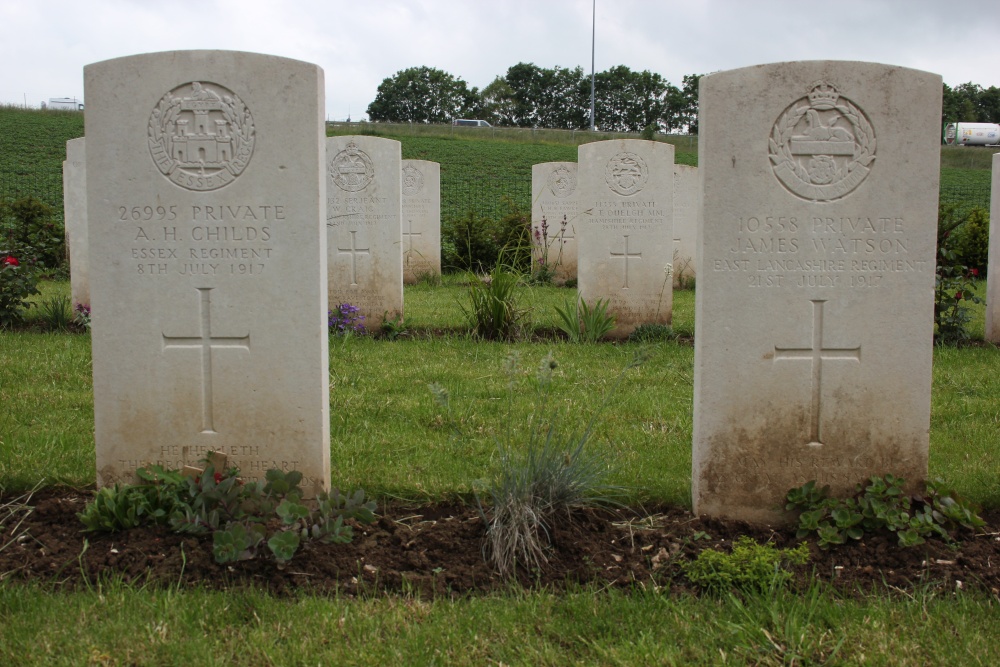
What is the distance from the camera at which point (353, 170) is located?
8500 millimetres

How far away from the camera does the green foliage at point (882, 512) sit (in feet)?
10.9

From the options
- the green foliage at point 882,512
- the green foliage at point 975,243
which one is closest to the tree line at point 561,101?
the green foliage at point 975,243

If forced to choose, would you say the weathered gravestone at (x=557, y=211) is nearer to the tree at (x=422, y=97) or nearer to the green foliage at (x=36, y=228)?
the green foliage at (x=36, y=228)

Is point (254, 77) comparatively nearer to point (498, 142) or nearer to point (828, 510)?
point (828, 510)

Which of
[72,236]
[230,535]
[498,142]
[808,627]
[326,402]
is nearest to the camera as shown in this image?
[808,627]

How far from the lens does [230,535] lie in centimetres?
308

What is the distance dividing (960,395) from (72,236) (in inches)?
304

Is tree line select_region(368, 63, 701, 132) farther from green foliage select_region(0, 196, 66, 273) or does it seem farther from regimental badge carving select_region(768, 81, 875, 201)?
regimental badge carving select_region(768, 81, 875, 201)

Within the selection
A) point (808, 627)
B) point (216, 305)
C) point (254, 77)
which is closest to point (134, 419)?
point (216, 305)

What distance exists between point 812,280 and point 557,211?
389 inches

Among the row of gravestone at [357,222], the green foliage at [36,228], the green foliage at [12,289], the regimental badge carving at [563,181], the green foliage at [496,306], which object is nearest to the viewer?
the green foliage at [496,306]

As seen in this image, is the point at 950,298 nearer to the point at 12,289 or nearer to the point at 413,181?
the point at 413,181

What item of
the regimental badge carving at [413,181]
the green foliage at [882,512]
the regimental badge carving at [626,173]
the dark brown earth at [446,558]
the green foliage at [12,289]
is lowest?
the dark brown earth at [446,558]

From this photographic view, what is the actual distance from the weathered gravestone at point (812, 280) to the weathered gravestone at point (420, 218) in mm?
9199
